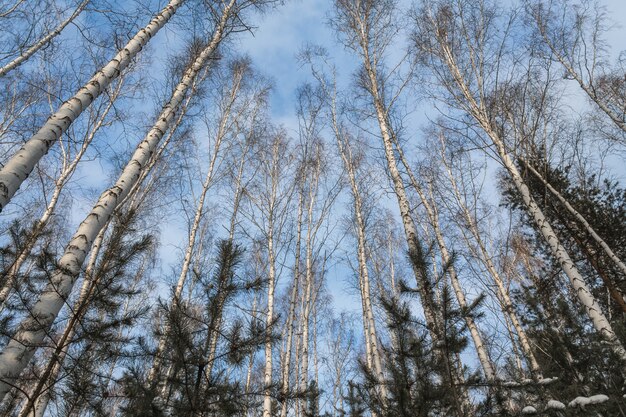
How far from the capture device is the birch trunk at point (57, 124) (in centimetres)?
246

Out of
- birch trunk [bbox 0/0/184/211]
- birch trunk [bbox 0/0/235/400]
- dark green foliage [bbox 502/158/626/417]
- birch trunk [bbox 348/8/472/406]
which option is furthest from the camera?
dark green foliage [bbox 502/158/626/417]

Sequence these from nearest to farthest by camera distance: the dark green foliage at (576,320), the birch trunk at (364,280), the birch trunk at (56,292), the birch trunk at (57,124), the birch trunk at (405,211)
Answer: the birch trunk at (56,292), the birch trunk at (57,124), the birch trunk at (405,211), the dark green foliage at (576,320), the birch trunk at (364,280)

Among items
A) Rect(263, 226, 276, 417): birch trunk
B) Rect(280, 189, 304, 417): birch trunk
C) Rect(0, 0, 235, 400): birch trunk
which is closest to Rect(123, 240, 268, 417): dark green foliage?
Rect(0, 0, 235, 400): birch trunk

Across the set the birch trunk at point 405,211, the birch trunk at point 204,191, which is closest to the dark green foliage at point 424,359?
the birch trunk at point 405,211

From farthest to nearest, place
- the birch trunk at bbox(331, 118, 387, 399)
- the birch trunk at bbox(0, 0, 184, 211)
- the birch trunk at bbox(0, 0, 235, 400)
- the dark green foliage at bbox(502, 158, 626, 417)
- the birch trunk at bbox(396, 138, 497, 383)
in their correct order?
1. the birch trunk at bbox(331, 118, 387, 399)
2. the birch trunk at bbox(396, 138, 497, 383)
3. the dark green foliage at bbox(502, 158, 626, 417)
4. the birch trunk at bbox(0, 0, 184, 211)
5. the birch trunk at bbox(0, 0, 235, 400)

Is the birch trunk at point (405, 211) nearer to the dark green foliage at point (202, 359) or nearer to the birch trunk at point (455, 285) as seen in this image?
the birch trunk at point (455, 285)

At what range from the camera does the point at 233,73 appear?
11.0m

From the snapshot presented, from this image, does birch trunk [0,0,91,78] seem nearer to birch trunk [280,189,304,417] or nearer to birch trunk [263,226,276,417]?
birch trunk [263,226,276,417]

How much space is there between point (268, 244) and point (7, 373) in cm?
557

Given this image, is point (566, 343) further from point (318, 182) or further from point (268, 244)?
point (318, 182)

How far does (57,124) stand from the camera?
3004mm

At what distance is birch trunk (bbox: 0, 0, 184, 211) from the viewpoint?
2.46 metres

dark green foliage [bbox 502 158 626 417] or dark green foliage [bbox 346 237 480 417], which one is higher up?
dark green foliage [bbox 502 158 626 417]

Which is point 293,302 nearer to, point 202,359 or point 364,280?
point 364,280
